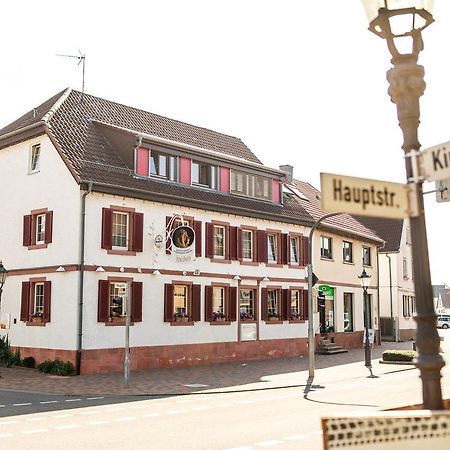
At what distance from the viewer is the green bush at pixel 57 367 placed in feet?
73.9

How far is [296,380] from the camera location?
2161 cm

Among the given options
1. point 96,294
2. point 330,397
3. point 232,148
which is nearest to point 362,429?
point 330,397

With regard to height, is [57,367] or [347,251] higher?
[347,251]

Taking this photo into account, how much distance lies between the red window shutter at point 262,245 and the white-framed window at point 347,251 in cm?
876

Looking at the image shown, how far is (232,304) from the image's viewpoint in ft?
94.9

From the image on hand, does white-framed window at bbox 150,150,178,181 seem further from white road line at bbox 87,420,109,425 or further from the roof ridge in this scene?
white road line at bbox 87,420,109,425

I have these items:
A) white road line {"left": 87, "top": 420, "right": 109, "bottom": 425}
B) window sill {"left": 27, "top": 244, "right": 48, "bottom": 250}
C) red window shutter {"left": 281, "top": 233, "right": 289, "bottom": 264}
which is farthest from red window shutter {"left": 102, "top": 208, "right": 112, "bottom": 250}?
white road line {"left": 87, "top": 420, "right": 109, "bottom": 425}

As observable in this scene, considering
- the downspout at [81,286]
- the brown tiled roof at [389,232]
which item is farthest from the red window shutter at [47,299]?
the brown tiled roof at [389,232]

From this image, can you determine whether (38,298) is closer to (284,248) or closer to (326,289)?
(284,248)

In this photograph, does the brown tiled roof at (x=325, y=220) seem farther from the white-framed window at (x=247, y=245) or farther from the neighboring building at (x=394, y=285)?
the white-framed window at (x=247, y=245)

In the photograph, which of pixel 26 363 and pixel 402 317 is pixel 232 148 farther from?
pixel 402 317

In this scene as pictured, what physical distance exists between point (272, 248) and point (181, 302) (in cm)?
664

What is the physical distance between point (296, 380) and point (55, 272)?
368 inches

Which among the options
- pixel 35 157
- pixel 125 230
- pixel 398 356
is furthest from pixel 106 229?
pixel 398 356
